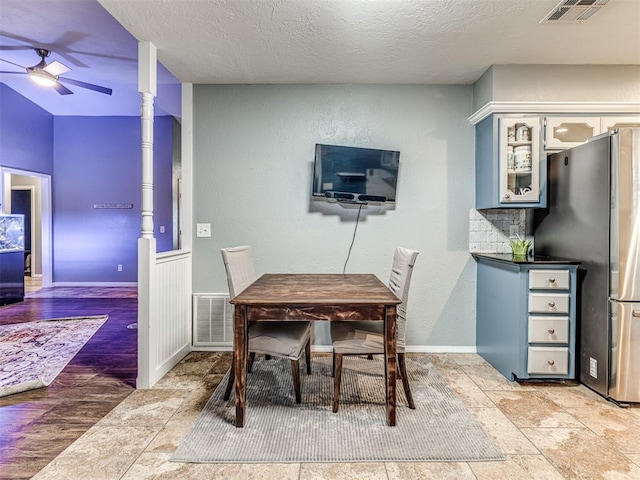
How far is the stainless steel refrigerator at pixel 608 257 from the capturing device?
2145 millimetres

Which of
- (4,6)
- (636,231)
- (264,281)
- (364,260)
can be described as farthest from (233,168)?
(636,231)

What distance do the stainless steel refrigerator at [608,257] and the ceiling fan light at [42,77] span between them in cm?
510

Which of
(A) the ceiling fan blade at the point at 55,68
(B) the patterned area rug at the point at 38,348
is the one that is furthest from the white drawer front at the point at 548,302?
(A) the ceiling fan blade at the point at 55,68

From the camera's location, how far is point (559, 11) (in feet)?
6.90

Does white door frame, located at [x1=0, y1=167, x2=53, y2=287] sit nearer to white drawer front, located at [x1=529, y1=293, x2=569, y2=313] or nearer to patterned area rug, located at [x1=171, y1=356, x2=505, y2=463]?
patterned area rug, located at [x1=171, y1=356, x2=505, y2=463]

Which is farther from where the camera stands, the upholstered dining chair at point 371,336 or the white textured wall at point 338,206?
the white textured wall at point 338,206

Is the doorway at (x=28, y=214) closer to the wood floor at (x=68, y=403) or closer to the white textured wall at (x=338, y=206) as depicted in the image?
the wood floor at (x=68, y=403)

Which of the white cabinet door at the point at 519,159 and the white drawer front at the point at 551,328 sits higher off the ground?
the white cabinet door at the point at 519,159

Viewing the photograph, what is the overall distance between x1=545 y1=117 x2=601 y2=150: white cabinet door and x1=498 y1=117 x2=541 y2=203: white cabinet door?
0.30ft

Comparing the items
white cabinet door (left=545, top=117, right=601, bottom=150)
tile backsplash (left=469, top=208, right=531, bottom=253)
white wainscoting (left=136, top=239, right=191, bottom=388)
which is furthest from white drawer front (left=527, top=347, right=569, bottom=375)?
white wainscoting (left=136, top=239, right=191, bottom=388)

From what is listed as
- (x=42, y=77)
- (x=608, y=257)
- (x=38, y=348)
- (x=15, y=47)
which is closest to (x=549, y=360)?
(x=608, y=257)

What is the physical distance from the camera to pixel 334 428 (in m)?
1.96

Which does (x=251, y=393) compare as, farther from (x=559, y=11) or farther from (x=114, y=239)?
(x=114, y=239)

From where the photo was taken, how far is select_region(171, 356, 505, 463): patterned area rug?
1.72 metres
